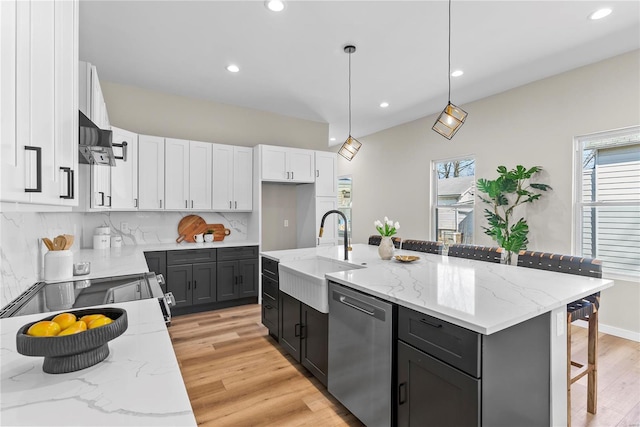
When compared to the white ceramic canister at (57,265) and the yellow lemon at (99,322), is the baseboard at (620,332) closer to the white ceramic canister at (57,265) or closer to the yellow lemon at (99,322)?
the yellow lemon at (99,322)

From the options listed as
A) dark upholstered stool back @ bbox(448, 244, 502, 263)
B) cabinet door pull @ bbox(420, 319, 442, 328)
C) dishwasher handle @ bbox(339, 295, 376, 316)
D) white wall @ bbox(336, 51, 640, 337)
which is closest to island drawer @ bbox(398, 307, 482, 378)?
cabinet door pull @ bbox(420, 319, 442, 328)

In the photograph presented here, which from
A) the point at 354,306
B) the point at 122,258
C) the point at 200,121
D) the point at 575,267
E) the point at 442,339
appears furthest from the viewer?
the point at 200,121

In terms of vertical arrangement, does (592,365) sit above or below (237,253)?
below

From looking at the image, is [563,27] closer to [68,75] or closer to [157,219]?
[68,75]

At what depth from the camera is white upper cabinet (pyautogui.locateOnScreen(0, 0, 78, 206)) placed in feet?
2.23

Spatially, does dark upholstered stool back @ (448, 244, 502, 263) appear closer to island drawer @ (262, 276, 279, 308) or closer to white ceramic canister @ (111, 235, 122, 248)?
island drawer @ (262, 276, 279, 308)

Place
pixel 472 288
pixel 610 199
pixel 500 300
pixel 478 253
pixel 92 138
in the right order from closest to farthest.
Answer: pixel 500 300 → pixel 92 138 → pixel 472 288 → pixel 478 253 → pixel 610 199

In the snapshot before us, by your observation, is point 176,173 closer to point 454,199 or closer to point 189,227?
point 189,227

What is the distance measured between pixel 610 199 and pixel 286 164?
4109mm

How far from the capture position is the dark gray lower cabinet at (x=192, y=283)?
3928mm

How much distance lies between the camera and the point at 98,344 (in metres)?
0.94

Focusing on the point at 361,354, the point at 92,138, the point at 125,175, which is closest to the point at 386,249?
the point at 361,354

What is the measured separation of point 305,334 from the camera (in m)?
2.54

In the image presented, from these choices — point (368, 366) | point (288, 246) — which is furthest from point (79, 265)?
point (288, 246)
